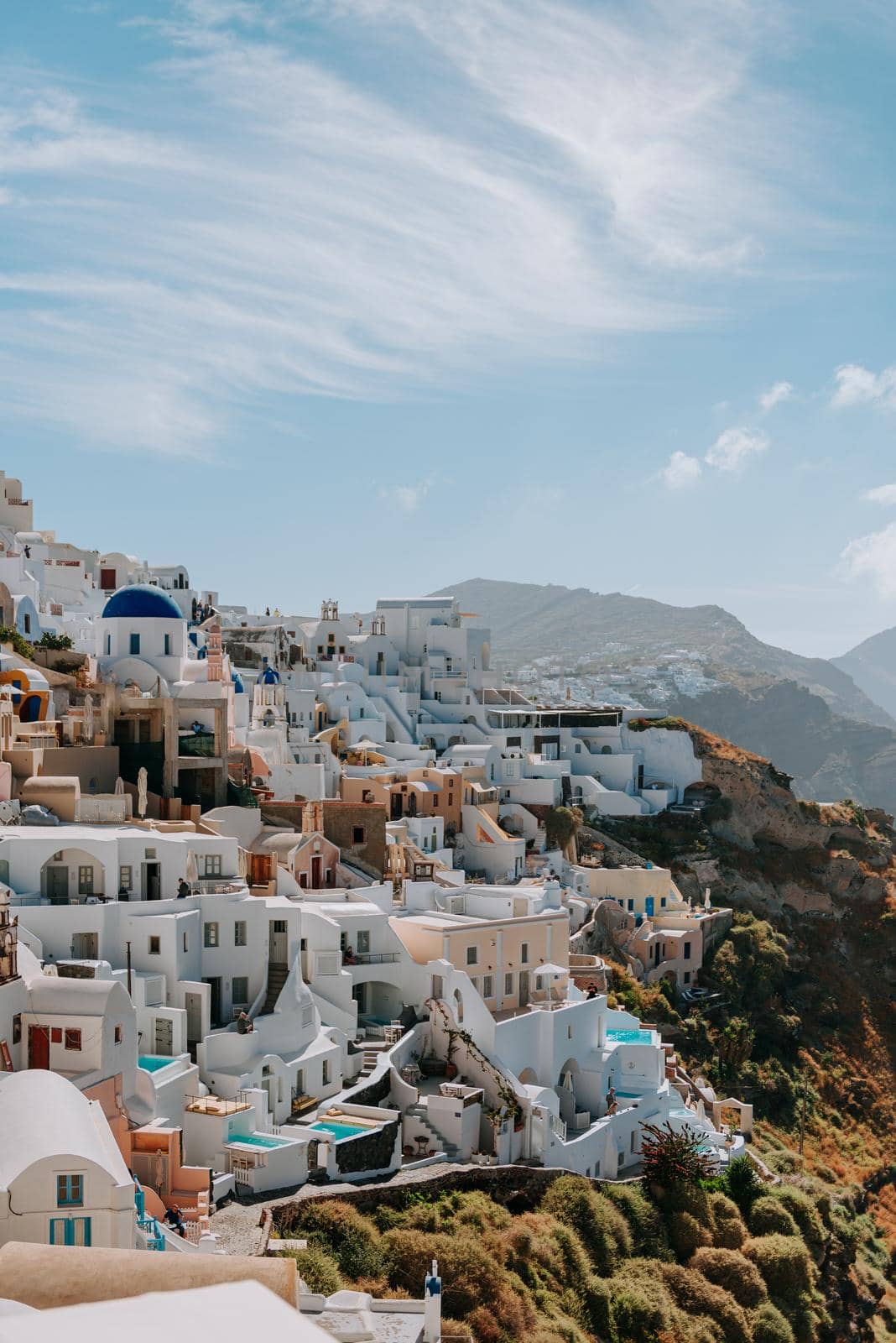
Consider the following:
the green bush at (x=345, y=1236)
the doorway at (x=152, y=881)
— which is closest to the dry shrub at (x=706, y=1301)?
the green bush at (x=345, y=1236)

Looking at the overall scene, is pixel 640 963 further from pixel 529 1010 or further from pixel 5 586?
pixel 5 586

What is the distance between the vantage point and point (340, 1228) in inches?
875

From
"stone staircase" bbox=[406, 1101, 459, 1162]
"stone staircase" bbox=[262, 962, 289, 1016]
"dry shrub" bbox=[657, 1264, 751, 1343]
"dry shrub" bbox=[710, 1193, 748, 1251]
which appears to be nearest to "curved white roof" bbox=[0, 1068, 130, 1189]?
"stone staircase" bbox=[262, 962, 289, 1016]


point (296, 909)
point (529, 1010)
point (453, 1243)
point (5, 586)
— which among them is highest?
point (5, 586)

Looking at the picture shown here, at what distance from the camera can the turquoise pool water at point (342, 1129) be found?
24359 millimetres

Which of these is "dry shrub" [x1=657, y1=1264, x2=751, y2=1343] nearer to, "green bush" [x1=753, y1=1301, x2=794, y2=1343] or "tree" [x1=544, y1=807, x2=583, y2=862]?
"green bush" [x1=753, y1=1301, x2=794, y2=1343]

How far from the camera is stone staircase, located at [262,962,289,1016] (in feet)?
88.8

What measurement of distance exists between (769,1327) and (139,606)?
2373 cm

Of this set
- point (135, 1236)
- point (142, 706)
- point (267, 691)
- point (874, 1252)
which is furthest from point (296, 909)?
point (874, 1252)

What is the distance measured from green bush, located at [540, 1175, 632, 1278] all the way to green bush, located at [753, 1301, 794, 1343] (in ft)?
12.6

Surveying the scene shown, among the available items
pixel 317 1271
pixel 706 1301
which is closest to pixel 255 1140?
pixel 317 1271

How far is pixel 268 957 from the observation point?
92.0 ft

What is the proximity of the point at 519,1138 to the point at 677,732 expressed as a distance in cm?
3745

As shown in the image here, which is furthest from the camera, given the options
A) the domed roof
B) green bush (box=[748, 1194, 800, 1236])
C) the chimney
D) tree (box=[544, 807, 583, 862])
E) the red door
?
tree (box=[544, 807, 583, 862])
